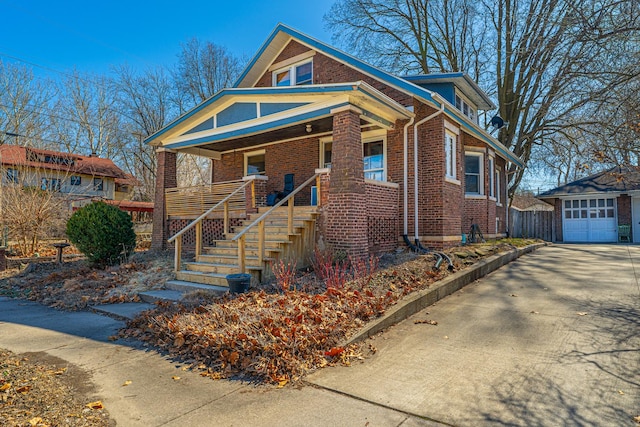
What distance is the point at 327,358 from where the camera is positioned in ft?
13.8

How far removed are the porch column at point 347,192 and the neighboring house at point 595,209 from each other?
1551 cm

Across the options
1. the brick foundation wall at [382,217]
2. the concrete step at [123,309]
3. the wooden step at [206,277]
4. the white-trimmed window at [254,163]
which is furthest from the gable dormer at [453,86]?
the concrete step at [123,309]

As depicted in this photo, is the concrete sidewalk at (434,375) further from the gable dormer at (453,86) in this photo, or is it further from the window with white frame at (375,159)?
the gable dormer at (453,86)

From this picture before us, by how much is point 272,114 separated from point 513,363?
296 inches

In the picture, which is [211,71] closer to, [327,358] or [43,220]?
[43,220]

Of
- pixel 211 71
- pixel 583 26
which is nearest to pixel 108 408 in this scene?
pixel 583 26

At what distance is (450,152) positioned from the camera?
10992 mm

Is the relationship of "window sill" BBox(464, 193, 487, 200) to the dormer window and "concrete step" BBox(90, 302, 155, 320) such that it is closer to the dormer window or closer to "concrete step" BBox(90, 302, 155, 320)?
the dormer window

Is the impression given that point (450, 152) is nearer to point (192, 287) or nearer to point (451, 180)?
point (451, 180)

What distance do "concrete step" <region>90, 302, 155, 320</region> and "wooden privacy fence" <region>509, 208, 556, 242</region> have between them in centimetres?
1876

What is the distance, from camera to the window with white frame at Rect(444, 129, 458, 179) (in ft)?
34.7

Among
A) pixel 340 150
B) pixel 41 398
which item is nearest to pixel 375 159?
pixel 340 150

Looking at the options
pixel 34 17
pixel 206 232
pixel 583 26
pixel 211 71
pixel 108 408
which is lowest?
pixel 108 408

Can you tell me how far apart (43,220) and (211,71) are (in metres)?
20.7
